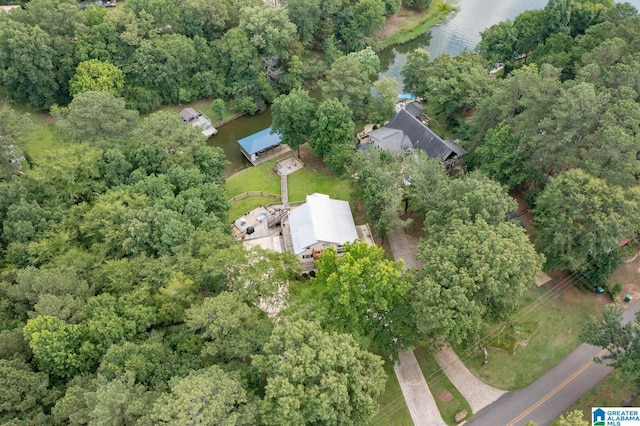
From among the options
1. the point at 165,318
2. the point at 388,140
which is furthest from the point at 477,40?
the point at 165,318

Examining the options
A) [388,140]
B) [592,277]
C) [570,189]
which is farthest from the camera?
[388,140]

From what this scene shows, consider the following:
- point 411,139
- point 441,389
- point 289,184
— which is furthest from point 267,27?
point 441,389

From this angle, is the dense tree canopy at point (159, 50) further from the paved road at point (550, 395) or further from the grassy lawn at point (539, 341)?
the paved road at point (550, 395)

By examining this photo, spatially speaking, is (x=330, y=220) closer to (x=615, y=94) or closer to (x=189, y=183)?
(x=189, y=183)

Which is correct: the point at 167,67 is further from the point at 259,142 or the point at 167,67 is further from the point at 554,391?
the point at 554,391

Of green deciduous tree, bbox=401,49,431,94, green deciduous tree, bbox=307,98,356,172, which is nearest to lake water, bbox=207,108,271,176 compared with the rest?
green deciduous tree, bbox=307,98,356,172

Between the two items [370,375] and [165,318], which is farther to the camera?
[165,318]

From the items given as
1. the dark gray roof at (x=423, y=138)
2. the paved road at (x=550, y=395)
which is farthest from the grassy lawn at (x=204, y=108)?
the paved road at (x=550, y=395)
